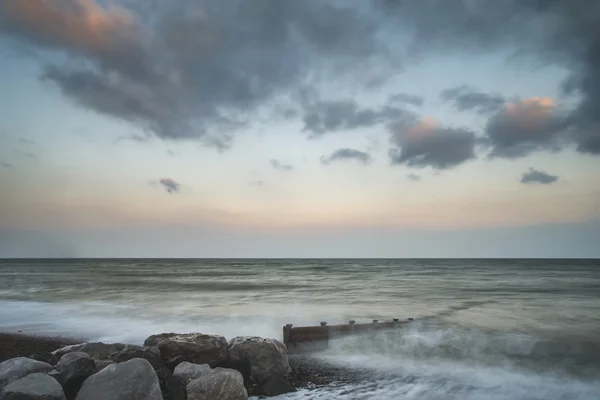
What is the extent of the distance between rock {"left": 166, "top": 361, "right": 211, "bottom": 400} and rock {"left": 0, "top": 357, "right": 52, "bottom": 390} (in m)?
2.40

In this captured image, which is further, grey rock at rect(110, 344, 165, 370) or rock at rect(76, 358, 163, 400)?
grey rock at rect(110, 344, 165, 370)

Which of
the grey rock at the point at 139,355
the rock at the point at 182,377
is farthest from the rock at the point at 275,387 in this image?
the grey rock at the point at 139,355

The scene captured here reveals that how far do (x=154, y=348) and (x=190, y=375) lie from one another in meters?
1.61

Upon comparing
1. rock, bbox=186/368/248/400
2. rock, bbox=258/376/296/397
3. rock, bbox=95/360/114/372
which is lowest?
rock, bbox=258/376/296/397

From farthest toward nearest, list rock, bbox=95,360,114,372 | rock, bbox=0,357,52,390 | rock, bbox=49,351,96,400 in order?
rock, bbox=95,360,114,372, rock, bbox=0,357,52,390, rock, bbox=49,351,96,400

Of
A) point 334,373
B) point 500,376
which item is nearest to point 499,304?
point 500,376

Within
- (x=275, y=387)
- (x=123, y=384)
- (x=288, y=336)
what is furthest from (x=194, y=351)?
(x=288, y=336)

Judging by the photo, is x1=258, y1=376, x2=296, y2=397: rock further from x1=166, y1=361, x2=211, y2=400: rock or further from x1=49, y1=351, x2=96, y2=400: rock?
x1=49, y1=351, x2=96, y2=400: rock

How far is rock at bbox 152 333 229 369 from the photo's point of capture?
363 inches

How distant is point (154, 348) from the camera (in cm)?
923

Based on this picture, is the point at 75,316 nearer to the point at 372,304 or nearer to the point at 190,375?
the point at 190,375

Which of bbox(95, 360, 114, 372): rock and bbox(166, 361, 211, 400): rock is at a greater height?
bbox(95, 360, 114, 372): rock

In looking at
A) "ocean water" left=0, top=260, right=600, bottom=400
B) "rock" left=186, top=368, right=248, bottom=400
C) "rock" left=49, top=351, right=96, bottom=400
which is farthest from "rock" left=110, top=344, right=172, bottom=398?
"ocean water" left=0, top=260, right=600, bottom=400

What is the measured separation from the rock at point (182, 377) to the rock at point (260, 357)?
43.2 inches
